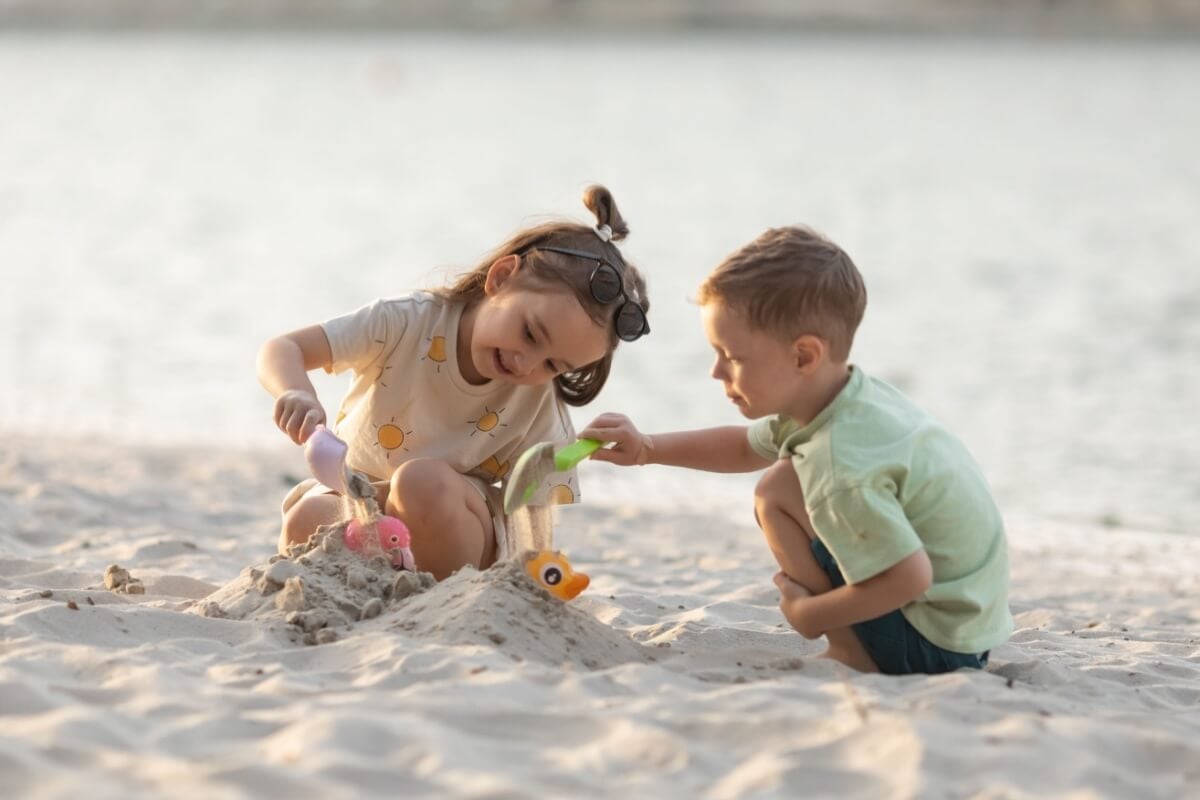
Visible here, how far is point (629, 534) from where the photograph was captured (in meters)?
5.36

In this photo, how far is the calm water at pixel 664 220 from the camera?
8250 mm

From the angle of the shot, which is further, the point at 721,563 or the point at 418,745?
the point at 721,563

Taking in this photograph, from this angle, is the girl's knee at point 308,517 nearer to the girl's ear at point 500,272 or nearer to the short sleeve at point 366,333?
→ the short sleeve at point 366,333

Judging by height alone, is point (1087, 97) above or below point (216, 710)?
above

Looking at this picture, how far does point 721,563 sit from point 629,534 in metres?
0.67

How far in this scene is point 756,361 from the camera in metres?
2.78

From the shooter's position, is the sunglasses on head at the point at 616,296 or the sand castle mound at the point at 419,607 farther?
the sunglasses on head at the point at 616,296

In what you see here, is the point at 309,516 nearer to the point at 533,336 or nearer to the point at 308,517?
the point at 308,517

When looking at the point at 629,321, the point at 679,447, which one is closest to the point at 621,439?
the point at 679,447

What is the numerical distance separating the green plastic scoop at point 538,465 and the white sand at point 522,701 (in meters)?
0.23

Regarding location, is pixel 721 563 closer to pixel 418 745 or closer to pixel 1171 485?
pixel 418 745

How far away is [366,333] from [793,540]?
1234 mm

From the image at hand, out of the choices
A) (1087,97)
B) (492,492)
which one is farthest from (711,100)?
(492,492)

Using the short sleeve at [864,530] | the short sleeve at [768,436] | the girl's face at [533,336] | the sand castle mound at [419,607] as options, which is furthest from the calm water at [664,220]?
the short sleeve at [864,530]
